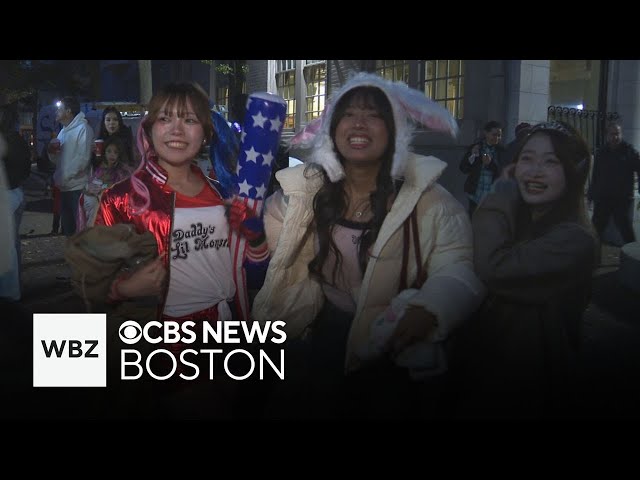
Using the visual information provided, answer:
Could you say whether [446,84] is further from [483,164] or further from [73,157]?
[73,157]

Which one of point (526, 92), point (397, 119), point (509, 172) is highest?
point (526, 92)

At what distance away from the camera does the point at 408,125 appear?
2.97 m

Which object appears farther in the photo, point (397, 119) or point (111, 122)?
point (111, 122)

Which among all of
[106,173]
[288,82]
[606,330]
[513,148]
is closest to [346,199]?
[513,148]

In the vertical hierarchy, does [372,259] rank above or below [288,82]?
below

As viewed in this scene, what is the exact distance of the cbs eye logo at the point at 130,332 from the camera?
9.85ft

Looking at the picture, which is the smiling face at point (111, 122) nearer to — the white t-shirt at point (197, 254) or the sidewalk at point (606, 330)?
the sidewalk at point (606, 330)

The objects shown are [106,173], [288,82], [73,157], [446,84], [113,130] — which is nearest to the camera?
[106,173]

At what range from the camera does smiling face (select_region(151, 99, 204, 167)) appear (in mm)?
2957

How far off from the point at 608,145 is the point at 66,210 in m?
3.88

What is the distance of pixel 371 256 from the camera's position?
289 centimetres

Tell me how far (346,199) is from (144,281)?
0.97 m

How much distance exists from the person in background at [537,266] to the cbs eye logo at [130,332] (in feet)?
4.78

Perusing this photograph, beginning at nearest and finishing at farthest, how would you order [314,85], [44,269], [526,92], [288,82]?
[526,92]
[288,82]
[314,85]
[44,269]
